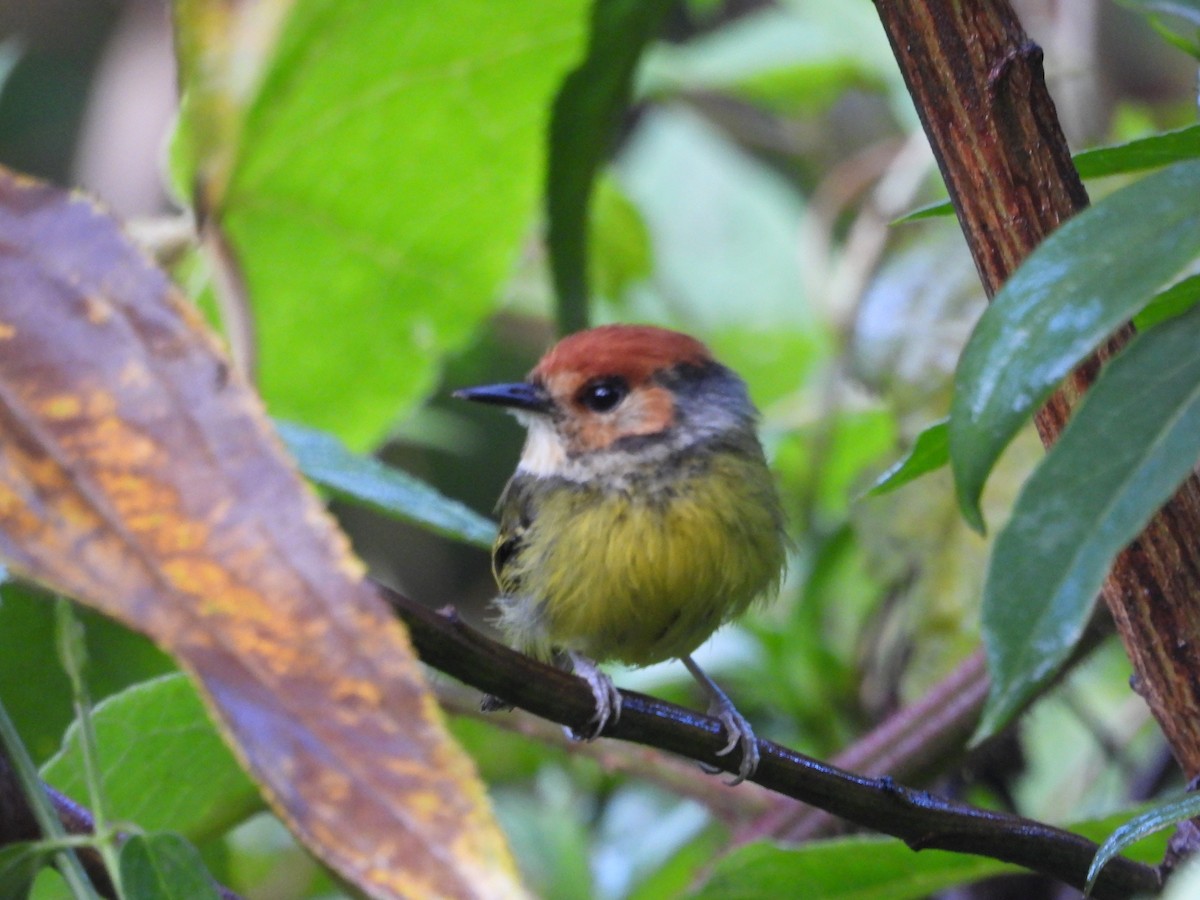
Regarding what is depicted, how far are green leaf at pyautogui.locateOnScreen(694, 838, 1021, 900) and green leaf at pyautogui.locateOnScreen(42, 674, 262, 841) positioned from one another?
604 millimetres

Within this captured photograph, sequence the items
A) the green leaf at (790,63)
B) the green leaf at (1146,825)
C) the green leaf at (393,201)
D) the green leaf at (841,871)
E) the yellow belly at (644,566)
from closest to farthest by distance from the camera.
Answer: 1. the green leaf at (1146,825)
2. the green leaf at (841,871)
3. the yellow belly at (644,566)
4. the green leaf at (393,201)
5. the green leaf at (790,63)

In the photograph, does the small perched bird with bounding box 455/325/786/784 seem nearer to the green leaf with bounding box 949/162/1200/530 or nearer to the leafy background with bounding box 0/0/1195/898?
the leafy background with bounding box 0/0/1195/898

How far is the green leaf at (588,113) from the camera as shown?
7.00 ft

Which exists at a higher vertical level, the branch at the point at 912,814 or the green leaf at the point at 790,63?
the green leaf at the point at 790,63

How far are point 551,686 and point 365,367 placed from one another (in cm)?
217

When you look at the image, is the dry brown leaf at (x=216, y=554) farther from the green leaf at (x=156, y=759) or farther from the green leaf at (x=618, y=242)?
the green leaf at (x=618, y=242)

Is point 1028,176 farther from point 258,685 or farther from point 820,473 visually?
point 820,473

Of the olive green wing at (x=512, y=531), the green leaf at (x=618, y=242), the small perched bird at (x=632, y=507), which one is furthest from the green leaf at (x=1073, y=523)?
the green leaf at (x=618, y=242)

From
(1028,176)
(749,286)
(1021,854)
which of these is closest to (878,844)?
(1021,854)

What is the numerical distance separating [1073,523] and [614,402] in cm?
192

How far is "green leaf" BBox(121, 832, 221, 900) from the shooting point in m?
1.08

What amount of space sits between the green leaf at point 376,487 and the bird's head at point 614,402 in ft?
2.08

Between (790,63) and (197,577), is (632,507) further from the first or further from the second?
(790,63)

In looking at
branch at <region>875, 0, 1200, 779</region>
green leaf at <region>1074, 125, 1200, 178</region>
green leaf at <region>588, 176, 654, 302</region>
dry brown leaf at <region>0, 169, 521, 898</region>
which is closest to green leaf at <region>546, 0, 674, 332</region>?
branch at <region>875, 0, 1200, 779</region>
